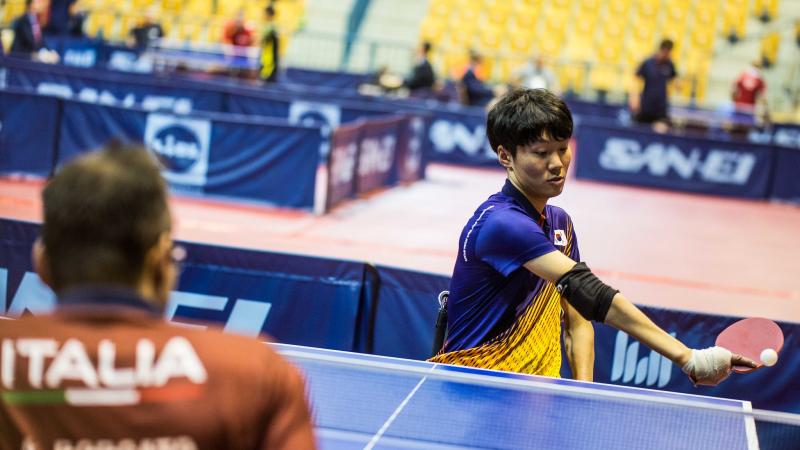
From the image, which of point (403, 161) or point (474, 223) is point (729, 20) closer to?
point (403, 161)

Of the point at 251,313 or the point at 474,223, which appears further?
the point at 251,313

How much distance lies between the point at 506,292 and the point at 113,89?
1433cm

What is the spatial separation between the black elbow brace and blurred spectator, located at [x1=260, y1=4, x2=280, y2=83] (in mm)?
18398

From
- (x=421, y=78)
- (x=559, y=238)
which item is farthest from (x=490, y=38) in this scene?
(x=559, y=238)

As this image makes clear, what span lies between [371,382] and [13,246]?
12.8 feet

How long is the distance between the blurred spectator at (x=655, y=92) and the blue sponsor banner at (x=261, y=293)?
1365cm

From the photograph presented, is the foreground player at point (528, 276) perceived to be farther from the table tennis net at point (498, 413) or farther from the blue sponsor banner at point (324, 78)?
the blue sponsor banner at point (324, 78)

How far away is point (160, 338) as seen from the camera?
1.80 meters

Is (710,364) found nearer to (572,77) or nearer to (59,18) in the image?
(59,18)

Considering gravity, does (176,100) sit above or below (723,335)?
below

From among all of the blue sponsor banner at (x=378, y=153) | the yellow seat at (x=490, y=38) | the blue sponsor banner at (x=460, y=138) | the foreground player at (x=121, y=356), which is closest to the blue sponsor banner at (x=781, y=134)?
the blue sponsor banner at (x=460, y=138)

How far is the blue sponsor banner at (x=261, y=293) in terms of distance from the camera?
6703 millimetres

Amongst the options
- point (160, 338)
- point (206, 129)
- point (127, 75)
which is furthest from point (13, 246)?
point (127, 75)

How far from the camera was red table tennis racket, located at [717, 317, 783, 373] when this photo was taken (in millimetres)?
3746
